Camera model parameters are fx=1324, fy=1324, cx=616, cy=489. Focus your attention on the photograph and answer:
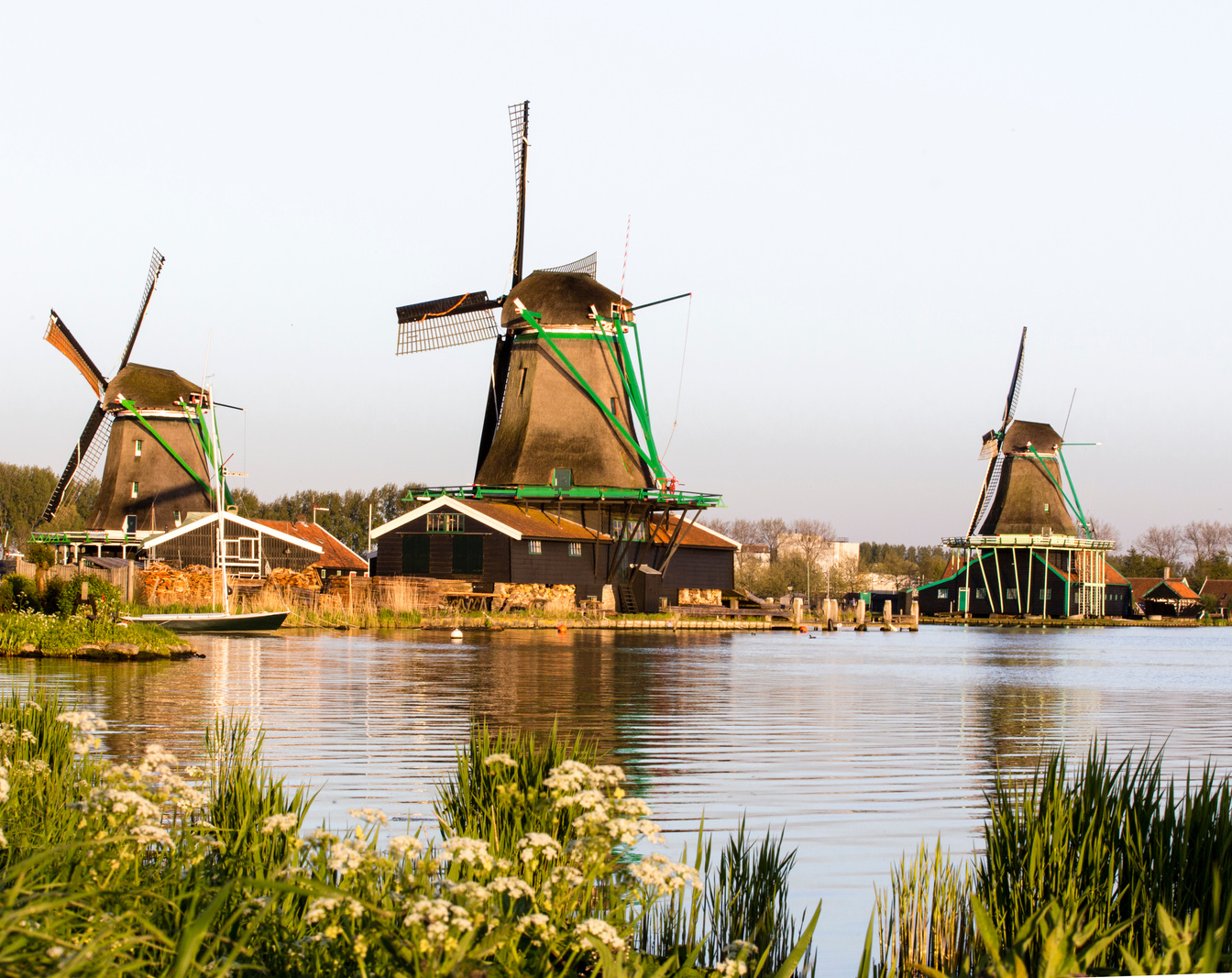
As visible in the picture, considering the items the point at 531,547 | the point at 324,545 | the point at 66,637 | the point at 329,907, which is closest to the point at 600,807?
the point at 329,907

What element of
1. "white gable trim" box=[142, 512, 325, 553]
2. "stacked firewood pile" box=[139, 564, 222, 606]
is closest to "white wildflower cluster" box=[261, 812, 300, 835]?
"stacked firewood pile" box=[139, 564, 222, 606]

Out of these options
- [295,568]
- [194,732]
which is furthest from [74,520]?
[194,732]

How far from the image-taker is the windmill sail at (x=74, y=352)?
53.0 metres

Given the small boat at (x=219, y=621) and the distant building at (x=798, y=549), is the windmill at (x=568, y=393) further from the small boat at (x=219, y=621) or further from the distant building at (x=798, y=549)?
the distant building at (x=798, y=549)

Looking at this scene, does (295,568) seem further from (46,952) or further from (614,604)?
(46,952)

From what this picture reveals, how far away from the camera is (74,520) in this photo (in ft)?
182

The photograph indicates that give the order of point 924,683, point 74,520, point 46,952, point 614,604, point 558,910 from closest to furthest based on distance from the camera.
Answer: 1. point 46,952
2. point 558,910
3. point 924,683
4. point 614,604
5. point 74,520

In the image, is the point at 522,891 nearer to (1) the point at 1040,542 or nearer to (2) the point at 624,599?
(2) the point at 624,599

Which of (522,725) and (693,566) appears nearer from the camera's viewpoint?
(522,725)

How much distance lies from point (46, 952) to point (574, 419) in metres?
42.5

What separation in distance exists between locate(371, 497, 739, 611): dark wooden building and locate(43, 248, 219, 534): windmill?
9.56 metres

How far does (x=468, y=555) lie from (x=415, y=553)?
8.22ft

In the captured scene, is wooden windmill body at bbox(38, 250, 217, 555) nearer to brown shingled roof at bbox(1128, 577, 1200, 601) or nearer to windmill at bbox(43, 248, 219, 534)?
windmill at bbox(43, 248, 219, 534)

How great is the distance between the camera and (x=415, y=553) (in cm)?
4578
